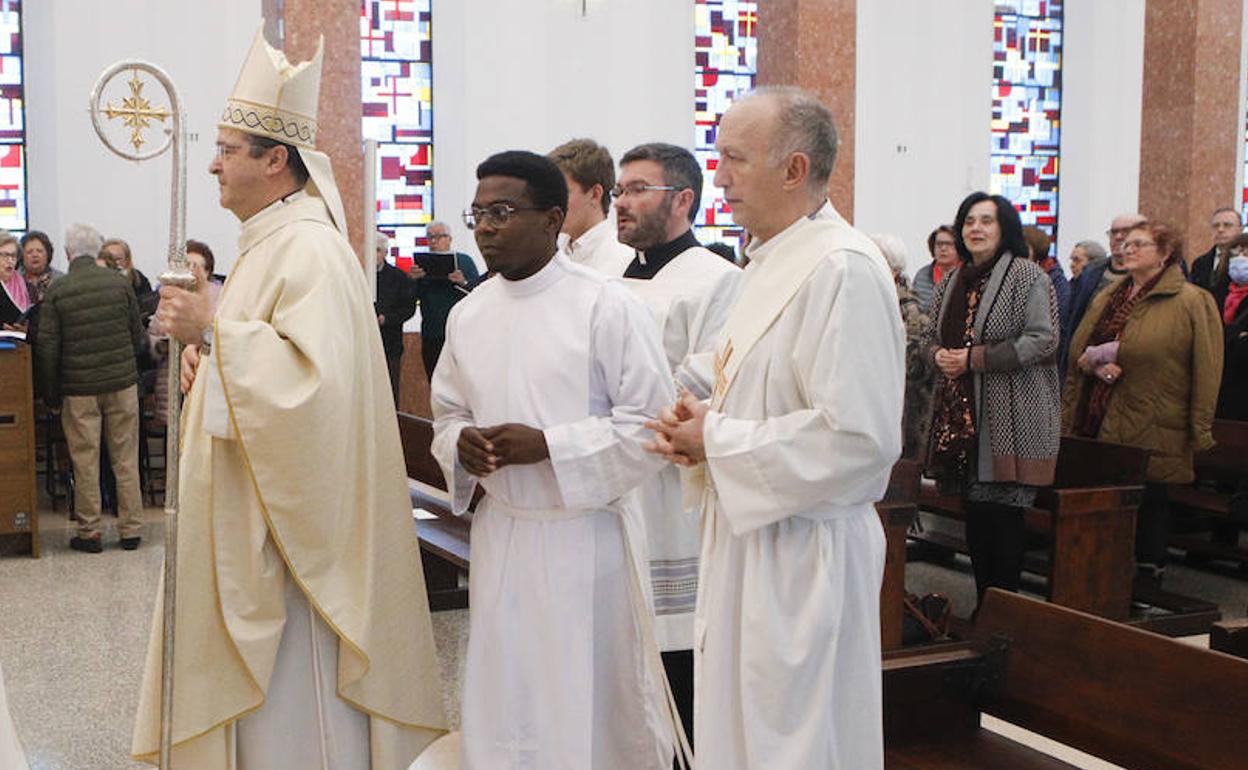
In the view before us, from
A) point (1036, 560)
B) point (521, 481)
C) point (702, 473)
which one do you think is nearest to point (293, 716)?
point (521, 481)

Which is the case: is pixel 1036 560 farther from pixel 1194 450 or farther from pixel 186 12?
pixel 186 12

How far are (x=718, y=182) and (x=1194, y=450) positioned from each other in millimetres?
4603

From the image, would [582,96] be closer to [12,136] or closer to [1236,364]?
[12,136]

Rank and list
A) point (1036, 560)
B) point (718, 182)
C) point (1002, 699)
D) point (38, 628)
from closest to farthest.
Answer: point (718, 182) → point (1002, 699) → point (38, 628) → point (1036, 560)

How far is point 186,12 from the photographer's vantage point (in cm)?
1203

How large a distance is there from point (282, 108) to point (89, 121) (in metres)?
9.22

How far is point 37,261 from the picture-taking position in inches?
387

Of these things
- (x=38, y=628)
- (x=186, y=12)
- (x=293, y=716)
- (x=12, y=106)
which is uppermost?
(x=186, y=12)

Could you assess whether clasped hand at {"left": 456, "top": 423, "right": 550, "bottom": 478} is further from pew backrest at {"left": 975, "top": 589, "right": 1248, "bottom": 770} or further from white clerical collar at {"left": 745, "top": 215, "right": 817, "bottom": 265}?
pew backrest at {"left": 975, "top": 589, "right": 1248, "bottom": 770}

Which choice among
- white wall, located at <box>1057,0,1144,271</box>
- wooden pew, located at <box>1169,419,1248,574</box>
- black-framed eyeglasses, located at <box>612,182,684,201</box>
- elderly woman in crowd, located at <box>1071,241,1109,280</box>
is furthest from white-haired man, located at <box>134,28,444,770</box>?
white wall, located at <box>1057,0,1144,271</box>

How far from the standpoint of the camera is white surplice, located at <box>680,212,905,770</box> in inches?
106

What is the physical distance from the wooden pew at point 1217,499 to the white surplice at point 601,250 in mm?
4001

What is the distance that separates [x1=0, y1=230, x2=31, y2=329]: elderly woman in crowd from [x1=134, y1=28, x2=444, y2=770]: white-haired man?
603cm

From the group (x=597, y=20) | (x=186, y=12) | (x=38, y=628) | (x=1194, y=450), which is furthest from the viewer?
(x=597, y=20)
